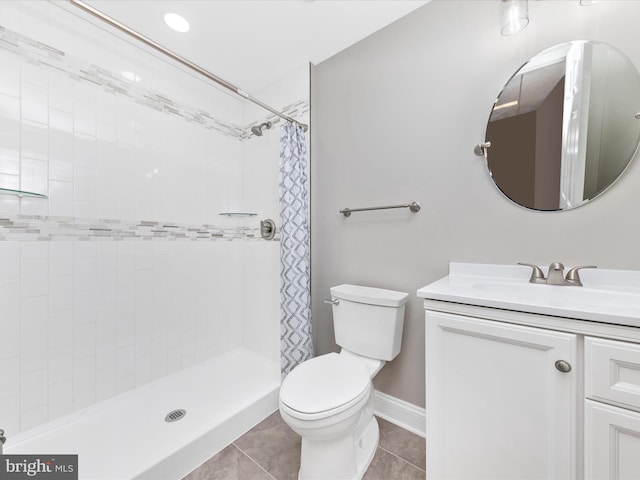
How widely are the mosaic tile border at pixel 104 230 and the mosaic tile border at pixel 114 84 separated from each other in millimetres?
788

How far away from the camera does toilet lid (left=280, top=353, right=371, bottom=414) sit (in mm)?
1035

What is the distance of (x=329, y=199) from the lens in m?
1.83

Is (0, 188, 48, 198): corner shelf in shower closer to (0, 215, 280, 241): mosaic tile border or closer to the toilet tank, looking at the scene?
(0, 215, 280, 241): mosaic tile border

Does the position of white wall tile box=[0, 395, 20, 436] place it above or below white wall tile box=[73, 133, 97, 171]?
below

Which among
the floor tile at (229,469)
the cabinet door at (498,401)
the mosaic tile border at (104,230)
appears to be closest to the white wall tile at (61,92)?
the mosaic tile border at (104,230)

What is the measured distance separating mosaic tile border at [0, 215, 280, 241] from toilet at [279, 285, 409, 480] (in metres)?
0.94

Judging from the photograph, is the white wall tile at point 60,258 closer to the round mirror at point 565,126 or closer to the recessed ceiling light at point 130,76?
the recessed ceiling light at point 130,76

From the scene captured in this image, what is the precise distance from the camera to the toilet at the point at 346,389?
3.37 feet

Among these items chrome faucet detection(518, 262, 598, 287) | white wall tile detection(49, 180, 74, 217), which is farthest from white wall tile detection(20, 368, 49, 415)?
chrome faucet detection(518, 262, 598, 287)

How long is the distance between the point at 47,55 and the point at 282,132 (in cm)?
125

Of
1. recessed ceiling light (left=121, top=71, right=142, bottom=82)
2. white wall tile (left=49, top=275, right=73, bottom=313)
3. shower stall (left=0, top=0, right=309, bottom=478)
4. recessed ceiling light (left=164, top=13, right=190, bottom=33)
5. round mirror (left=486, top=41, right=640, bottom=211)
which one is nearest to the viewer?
round mirror (left=486, top=41, right=640, bottom=211)

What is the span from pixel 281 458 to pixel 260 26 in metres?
2.38

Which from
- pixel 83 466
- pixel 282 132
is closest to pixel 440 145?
pixel 282 132

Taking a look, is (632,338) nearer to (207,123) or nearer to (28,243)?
(28,243)
